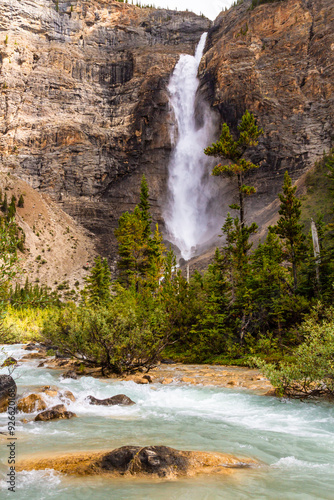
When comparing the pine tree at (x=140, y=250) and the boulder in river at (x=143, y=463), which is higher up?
the pine tree at (x=140, y=250)

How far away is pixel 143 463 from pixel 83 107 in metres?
93.3

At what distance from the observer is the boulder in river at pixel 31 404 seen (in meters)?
8.64

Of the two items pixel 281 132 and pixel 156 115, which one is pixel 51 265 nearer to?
pixel 156 115

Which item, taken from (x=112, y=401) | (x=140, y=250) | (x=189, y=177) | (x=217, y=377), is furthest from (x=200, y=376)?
(x=189, y=177)

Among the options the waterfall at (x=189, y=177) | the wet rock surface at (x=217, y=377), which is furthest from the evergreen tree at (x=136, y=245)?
the waterfall at (x=189, y=177)

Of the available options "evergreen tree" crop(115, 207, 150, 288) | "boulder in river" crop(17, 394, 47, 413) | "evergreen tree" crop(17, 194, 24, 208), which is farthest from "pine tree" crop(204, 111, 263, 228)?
"evergreen tree" crop(17, 194, 24, 208)

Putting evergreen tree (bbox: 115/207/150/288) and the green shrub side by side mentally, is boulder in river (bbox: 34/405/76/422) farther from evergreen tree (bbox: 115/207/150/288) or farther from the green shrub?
evergreen tree (bbox: 115/207/150/288)

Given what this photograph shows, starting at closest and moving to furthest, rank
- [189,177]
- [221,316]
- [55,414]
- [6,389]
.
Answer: [55,414]
[6,389]
[221,316]
[189,177]

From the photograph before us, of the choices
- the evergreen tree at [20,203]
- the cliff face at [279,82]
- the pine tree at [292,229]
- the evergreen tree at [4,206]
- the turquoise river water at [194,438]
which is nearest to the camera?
the turquoise river water at [194,438]

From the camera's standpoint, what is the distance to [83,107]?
8800 centimetres

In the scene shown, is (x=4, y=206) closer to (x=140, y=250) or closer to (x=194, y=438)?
(x=140, y=250)

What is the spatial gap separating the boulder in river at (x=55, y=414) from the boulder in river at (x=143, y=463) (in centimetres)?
285

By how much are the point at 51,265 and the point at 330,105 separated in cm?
5971

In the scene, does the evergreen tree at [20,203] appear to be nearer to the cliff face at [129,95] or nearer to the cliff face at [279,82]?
the cliff face at [129,95]
